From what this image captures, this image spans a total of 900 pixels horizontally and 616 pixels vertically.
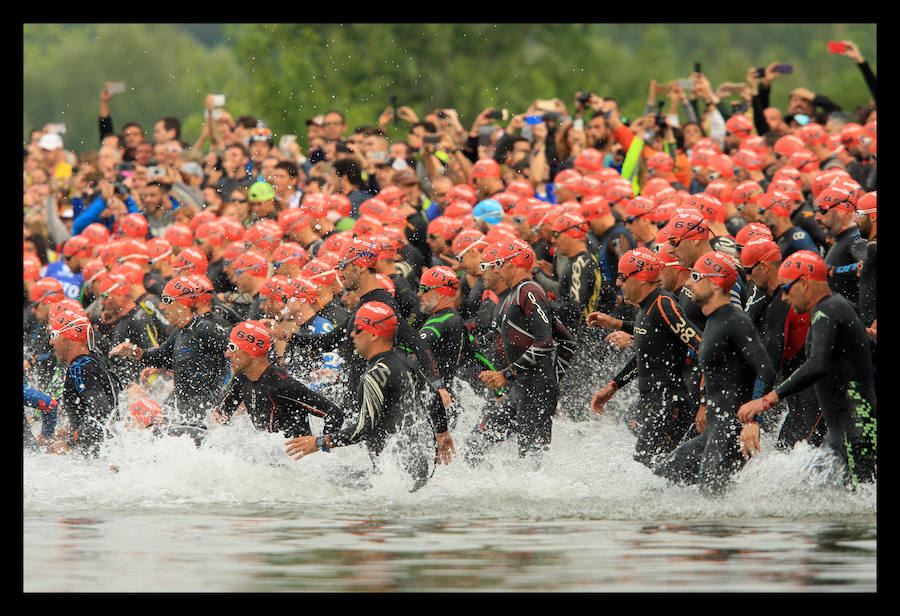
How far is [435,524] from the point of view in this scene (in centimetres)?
1011

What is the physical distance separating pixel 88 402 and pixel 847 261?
5951mm

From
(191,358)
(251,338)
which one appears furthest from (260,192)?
(251,338)

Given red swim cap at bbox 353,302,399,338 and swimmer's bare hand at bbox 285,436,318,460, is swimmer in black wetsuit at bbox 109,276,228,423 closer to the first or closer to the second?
red swim cap at bbox 353,302,399,338

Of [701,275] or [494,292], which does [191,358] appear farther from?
[701,275]

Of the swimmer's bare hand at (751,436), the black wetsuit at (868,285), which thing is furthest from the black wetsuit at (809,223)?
the swimmer's bare hand at (751,436)

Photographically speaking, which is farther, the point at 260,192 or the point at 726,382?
the point at 260,192

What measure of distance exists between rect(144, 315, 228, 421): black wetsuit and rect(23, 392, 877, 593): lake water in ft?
2.23

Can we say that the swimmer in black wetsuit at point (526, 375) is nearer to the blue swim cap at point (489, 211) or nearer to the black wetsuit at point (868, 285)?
the black wetsuit at point (868, 285)

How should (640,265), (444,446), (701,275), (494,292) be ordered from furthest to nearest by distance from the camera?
(494,292) → (640,265) → (444,446) → (701,275)

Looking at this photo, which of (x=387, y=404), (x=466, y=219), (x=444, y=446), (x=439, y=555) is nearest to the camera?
(x=439, y=555)

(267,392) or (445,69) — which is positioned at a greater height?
(445,69)

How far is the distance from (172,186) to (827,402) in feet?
36.5
